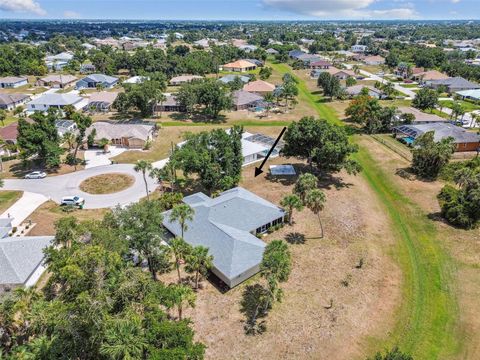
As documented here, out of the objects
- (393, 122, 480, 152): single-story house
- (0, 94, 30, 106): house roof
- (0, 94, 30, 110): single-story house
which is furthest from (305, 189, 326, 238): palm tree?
(0, 94, 30, 106): house roof

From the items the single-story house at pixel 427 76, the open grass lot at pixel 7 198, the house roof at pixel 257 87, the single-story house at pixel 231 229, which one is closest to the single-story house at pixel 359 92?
the house roof at pixel 257 87

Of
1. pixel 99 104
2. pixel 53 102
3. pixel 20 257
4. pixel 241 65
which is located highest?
pixel 241 65

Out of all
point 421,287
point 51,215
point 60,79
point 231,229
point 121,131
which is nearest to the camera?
point 421,287

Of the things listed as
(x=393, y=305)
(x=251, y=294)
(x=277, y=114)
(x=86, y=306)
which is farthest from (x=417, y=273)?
(x=277, y=114)

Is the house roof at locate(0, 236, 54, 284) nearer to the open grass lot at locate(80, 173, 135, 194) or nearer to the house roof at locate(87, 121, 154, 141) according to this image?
the open grass lot at locate(80, 173, 135, 194)

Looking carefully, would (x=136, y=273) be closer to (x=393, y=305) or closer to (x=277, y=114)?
(x=393, y=305)

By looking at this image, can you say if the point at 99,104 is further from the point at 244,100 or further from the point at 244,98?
the point at 244,98

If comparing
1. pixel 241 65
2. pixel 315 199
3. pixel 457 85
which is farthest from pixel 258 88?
pixel 315 199
